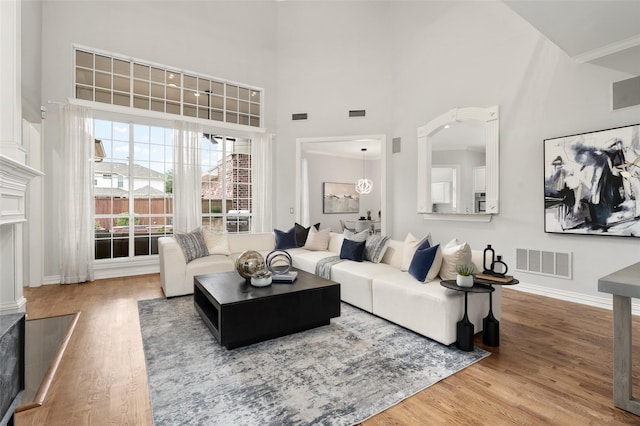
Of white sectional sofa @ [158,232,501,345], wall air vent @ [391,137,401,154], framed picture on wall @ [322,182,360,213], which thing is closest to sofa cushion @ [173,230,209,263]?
white sectional sofa @ [158,232,501,345]

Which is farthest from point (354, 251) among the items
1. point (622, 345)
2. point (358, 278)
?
point (622, 345)

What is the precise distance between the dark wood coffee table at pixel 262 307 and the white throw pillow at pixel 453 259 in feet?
3.45

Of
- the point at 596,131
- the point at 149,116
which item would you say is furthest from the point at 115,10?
the point at 596,131

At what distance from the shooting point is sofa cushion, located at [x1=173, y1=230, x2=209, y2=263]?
4.38m

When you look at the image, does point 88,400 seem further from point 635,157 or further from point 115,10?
point 115,10

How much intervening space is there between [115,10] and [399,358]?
6558mm

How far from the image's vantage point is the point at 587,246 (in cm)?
381

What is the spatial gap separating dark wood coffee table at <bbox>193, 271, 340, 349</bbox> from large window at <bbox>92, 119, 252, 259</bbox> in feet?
9.54

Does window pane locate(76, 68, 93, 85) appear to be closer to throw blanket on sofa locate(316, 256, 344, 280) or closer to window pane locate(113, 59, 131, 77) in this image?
window pane locate(113, 59, 131, 77)

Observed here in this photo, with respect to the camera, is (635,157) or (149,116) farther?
(149,116)

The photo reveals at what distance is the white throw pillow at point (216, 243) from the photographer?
4844mm

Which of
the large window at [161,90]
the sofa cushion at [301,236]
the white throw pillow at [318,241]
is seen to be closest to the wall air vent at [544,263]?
the white throw pillow at [318,241]

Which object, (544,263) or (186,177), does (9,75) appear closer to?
(186,177)

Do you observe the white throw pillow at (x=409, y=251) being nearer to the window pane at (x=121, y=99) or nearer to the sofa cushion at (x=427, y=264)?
the sofa cushion at (x=427, y=264)
